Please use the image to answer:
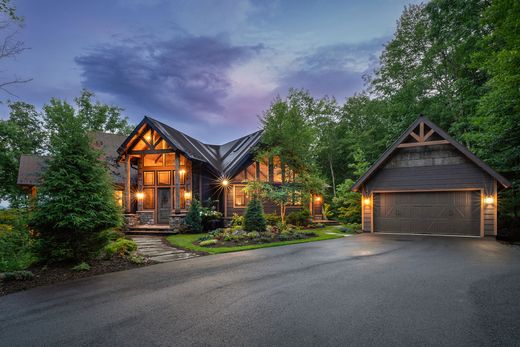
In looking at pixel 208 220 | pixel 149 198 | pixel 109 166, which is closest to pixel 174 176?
pixel 149 198

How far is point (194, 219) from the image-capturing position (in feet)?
51.3

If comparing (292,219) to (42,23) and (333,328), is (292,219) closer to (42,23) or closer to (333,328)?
(333,328)

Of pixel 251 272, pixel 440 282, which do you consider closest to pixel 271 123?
pixel 251 272

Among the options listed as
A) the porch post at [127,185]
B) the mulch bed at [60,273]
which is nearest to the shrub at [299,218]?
the porch post at [127,185]

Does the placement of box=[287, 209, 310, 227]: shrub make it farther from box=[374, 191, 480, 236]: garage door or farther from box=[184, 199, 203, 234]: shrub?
box=[184, 199, 203, 234]: shrub

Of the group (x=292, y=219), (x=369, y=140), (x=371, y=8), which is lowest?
(x=292, y=219)

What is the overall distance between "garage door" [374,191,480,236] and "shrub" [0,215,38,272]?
50.5ft

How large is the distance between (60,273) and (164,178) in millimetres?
12317

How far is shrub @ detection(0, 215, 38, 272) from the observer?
6.31m

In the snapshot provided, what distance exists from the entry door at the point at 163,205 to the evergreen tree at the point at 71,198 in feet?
34.2

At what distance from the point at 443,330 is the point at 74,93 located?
36.9 metres

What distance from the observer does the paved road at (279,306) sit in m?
3.10

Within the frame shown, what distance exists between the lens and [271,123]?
18.1 m

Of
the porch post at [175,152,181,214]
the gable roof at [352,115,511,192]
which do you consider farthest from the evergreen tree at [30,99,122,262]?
the gable roof at [352,115,511,192]
